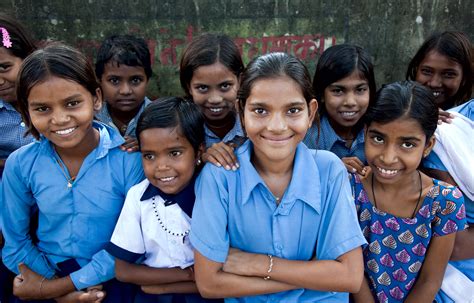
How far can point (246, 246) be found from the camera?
6.03 feet

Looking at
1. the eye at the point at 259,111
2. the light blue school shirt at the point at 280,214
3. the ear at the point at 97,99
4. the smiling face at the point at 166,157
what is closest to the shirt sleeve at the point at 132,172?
the smiling face at the point at 166,157

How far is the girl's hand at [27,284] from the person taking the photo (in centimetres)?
213

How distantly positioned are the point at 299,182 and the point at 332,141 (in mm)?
1000

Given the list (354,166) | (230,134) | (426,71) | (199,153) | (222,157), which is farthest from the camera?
(426,71)

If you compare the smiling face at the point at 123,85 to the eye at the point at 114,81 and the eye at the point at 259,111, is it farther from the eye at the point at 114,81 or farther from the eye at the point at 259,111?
the eye at the point at 259,111

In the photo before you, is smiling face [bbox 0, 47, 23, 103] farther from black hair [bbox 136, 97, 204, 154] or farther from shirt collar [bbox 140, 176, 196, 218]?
shirt collar [bbox 140, 176, 196, 218]

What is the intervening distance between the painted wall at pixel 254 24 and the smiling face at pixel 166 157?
2276mm

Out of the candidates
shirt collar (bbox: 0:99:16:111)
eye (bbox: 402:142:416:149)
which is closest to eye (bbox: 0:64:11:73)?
shirt collar (bbox: 0:99:16:111)

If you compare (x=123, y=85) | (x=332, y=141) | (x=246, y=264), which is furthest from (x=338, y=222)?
(x=123, y=85)

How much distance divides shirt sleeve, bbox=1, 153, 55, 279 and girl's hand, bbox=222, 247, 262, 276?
105 cm

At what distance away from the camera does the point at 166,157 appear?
199 cm

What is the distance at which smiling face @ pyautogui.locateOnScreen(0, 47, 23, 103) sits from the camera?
8.56 feet

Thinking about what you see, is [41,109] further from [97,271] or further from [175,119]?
[97,271]

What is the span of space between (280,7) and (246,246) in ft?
9.47
